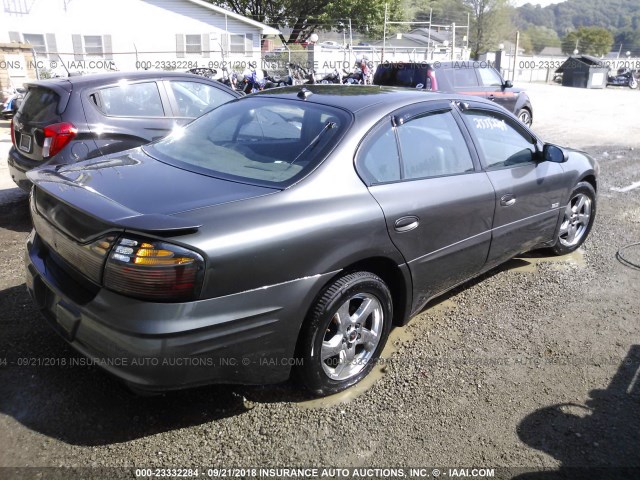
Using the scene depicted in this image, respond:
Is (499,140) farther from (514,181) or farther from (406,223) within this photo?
(406,223)

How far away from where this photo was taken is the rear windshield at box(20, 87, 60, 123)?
5.32 m

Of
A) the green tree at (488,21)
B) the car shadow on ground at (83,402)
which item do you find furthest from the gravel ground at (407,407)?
the green tree at (488,21)

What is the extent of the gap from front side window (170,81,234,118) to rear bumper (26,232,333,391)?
12.4 ft

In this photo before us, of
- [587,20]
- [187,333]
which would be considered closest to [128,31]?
[187,333]

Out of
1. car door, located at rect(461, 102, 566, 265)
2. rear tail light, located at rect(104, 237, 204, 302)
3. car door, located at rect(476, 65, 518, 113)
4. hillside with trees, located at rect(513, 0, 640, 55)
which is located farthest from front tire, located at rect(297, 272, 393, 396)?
hillside with trees, located at rect(513, 0, 640, 55)

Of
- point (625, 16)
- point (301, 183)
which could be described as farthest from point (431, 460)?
point (625, 16)

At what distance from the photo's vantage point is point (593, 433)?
2.76 meters

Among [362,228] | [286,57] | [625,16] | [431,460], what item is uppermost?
[625,16]

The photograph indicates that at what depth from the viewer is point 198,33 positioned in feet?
95.7

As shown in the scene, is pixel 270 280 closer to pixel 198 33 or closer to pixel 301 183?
pixel 301 183

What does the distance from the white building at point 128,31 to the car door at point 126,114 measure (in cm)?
1896

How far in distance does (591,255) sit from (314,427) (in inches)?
146

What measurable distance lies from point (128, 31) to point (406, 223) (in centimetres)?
2816

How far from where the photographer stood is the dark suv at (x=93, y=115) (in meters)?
5.25
